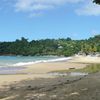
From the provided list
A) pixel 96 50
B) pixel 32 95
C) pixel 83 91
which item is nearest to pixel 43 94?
pixel 32 95

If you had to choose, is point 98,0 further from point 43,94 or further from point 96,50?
point 96,50

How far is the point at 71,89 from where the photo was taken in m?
15.9

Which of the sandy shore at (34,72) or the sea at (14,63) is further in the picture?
the sea at (14,63)

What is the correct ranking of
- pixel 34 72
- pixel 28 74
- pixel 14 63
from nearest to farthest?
pixel 28 74
pixel 34 72
pixel 14 63

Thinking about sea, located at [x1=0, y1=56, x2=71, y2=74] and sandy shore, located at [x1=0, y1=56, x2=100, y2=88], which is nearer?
sandy shore, located at [x1=0, y1=56, x2=100, y2=88]

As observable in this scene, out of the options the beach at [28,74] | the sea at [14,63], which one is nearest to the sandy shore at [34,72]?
the beach at [28,74]

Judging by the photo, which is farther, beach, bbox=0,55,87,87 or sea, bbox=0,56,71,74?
sea, bbox=0,56,71,74

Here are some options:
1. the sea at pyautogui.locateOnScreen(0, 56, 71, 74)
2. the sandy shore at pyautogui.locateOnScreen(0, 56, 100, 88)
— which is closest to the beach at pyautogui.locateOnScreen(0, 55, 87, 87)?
the sandy shore at pyautogui.locateOnScreen(0, 56, 100, 88)

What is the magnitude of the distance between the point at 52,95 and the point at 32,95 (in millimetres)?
1089

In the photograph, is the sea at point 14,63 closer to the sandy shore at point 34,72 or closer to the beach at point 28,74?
the beach at point 28,74

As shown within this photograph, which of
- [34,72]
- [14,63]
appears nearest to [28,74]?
[34,72]

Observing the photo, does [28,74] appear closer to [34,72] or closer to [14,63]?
[34,72]

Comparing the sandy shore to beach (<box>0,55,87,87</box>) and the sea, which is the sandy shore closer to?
beach (<box>0,55,87,87</box>)

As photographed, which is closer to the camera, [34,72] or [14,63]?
[34,72]
